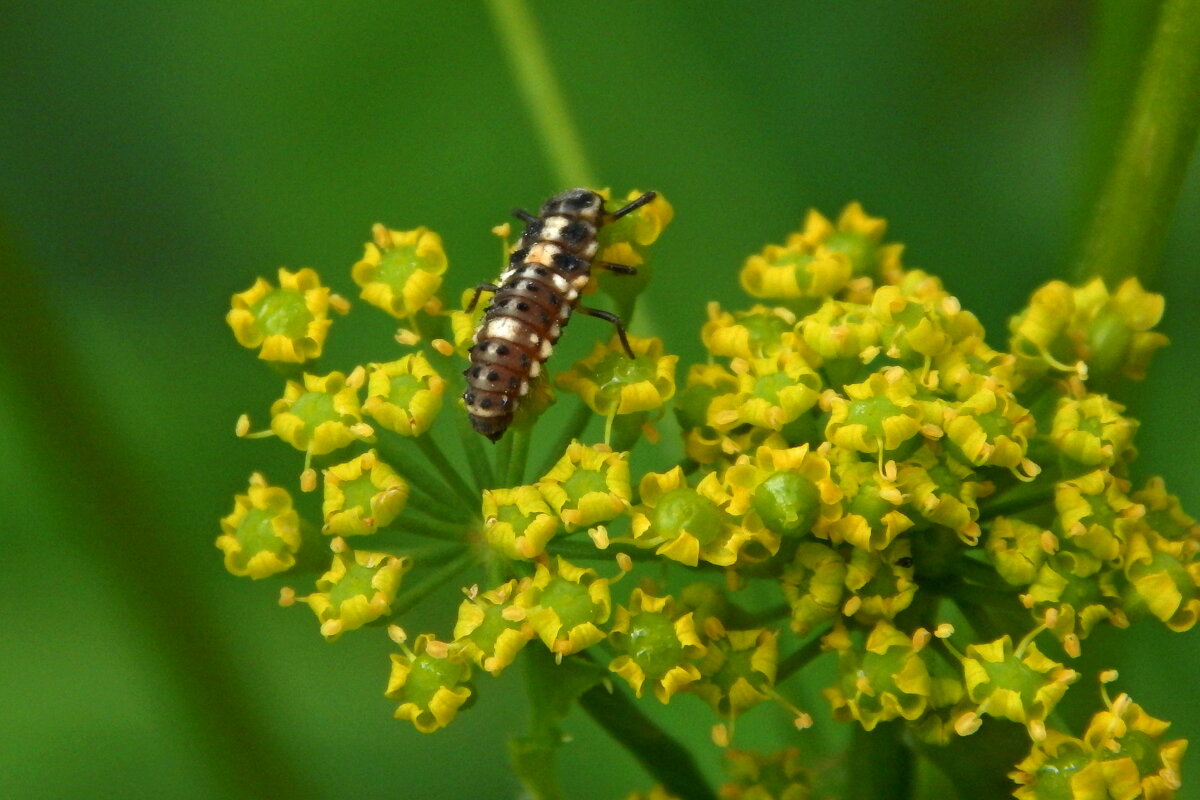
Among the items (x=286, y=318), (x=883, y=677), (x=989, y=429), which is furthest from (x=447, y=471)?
(x=989, y=429)

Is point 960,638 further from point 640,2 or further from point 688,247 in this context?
point 640,2

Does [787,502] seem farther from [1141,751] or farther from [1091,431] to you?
[1141,751]

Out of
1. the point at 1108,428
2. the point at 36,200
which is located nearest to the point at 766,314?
the point at 1108,428

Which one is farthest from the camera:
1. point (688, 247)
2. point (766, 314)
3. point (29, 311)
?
point (688, 247)

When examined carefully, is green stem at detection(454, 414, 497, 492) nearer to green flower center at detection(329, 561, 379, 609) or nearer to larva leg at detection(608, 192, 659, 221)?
green flower center at detection(329, 561, 379, 609)

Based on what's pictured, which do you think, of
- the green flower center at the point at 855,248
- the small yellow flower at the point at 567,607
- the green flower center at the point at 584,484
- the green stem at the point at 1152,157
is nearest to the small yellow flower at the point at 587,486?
the green flower center at the point at 584,484

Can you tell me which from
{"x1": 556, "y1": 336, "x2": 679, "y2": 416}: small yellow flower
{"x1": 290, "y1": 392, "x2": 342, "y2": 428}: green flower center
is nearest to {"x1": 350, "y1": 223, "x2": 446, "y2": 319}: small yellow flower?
{"x1": 290, "y1": 392, "x2": 342, "y2": 428}: green flower center
